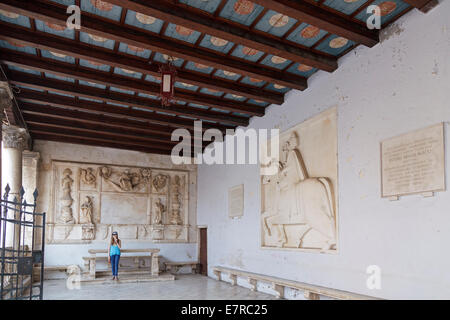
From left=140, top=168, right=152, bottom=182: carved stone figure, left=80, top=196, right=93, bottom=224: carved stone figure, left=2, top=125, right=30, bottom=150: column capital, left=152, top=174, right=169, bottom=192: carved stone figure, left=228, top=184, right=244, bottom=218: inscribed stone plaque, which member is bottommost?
left=80, top=196, right=93, bottom=224: carved stone figure

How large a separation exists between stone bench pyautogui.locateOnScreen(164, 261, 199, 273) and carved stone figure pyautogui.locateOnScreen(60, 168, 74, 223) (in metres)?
3.55

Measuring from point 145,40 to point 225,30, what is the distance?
132cm

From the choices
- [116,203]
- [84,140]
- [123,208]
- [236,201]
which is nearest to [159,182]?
[123,208]

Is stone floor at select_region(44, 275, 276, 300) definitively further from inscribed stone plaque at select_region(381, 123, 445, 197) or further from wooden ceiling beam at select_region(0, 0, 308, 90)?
wooden ceiling beam at select_region(0, 0, 308, 90)

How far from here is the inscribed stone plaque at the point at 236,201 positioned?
34.7 ft

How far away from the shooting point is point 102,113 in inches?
393

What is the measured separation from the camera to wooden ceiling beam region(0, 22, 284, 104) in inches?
250

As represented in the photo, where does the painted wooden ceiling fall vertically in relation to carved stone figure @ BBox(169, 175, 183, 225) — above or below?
above

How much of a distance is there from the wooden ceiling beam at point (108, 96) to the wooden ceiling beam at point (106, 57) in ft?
6.01

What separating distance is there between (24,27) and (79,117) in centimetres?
417

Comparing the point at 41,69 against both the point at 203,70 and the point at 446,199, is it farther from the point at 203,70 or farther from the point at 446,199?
the point at 446,199

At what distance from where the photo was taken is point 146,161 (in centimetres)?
1402

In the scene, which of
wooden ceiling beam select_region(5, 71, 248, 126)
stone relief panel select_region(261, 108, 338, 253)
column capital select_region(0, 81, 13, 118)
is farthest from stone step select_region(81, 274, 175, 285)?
column capital select_region(0, 81, 13, 118)

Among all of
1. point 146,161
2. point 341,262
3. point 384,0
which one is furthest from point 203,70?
point 146,161
